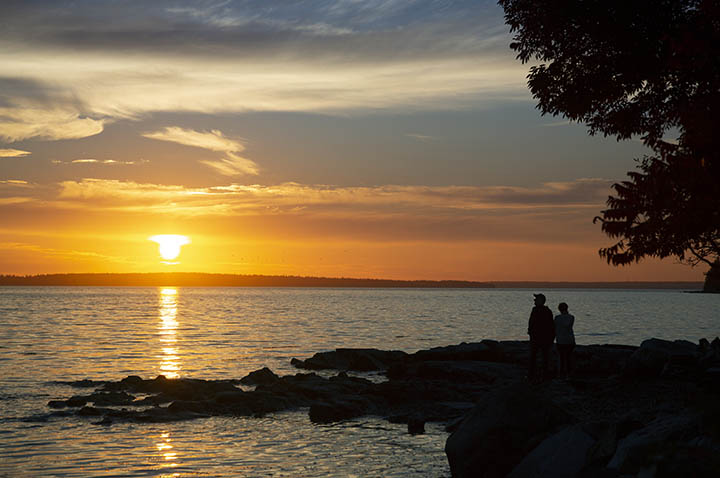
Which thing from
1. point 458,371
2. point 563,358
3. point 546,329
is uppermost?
point 546,329

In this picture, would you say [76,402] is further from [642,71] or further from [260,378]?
[642,71]

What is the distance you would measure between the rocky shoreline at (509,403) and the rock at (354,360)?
79mm

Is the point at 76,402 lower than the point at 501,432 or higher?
lower

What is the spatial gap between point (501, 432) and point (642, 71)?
9120 millimetres

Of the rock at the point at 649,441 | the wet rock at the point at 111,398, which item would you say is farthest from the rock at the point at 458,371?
the rock at the point at 649,441

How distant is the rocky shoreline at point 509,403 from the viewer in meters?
11.1

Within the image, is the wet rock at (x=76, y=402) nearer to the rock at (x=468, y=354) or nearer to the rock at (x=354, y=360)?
the rock at (x=354, y=360)

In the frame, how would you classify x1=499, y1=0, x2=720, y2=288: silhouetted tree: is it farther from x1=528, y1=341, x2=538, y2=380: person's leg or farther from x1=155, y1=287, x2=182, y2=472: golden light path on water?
x1=155, y1=287, x2=182, y2=472: golden light path on water

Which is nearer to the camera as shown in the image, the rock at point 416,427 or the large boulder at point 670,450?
the large boulder at point 670,450

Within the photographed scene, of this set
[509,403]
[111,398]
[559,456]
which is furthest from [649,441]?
[111,398]

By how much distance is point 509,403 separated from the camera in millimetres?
14148

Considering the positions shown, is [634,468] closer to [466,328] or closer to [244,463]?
[244,463]

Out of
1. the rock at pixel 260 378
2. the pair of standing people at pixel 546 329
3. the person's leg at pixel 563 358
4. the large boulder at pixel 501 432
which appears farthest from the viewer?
the rock at pixel 260 378

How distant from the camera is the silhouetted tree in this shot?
1495cm
